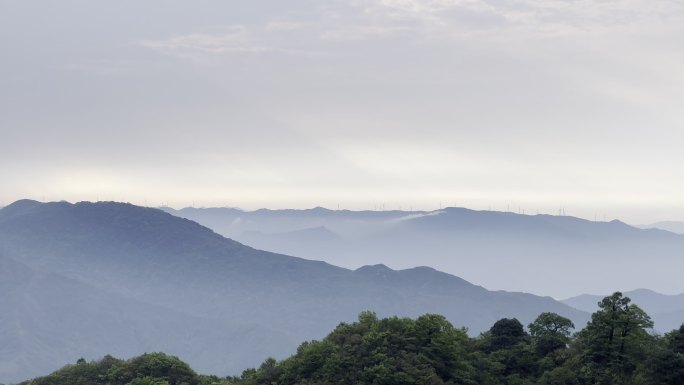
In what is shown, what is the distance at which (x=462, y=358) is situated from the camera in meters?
134

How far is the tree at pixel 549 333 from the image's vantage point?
13725 cm

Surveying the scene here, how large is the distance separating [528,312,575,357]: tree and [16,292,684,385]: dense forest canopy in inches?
5.3

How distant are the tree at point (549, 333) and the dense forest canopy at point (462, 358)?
0.14 m

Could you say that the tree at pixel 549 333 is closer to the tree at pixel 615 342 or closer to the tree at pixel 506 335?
the tree at pixel 506 335

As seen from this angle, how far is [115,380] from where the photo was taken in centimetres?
13750

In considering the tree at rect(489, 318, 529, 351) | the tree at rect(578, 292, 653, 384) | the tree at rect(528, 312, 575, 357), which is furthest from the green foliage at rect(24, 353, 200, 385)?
the tree at rect(578, 292, 653, 384)

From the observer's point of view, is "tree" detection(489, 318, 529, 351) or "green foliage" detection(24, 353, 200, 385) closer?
"green foliage" detection(24, 353, 200, 385)

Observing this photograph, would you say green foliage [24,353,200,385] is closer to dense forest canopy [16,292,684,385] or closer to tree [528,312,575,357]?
dense forest canopy [16,292,684,385]

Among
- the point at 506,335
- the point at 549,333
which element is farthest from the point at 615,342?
the point at 506,335

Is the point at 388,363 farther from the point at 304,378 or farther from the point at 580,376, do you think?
the point at 580,376

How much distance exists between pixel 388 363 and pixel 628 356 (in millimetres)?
28453

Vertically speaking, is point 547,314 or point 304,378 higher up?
point 547,314

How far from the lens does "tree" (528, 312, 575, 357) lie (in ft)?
450

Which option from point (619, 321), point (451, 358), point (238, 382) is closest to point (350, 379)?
point (451, 358)
